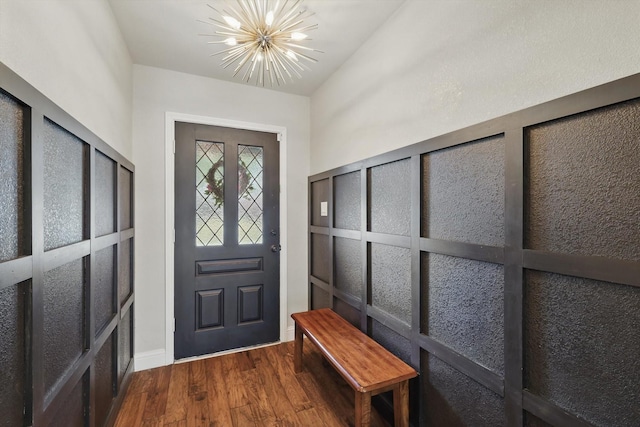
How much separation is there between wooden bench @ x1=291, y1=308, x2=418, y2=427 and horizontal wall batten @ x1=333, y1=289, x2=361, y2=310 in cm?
15

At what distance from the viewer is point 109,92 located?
173cm

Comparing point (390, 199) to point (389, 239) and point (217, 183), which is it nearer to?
point (389, 239)

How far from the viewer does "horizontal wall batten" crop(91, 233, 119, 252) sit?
4.63 ft

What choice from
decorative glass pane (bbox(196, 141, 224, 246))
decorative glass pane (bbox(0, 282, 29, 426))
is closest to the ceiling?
decorative glass pane (bbox(196, 141, 224, 246))

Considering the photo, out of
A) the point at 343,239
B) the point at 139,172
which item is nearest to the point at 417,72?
the point at 343,239

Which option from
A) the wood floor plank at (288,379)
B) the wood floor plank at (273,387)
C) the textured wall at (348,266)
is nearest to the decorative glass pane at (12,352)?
the wood floor plank at (273,387)

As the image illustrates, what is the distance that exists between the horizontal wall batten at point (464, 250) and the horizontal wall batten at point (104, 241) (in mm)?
1699

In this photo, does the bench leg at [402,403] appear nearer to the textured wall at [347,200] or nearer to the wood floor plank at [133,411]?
the textured wall at [347,200]

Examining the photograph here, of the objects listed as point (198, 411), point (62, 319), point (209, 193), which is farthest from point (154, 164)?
point (198, 411)

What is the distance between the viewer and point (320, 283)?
274 cm

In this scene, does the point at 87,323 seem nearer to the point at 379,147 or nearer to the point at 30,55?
the point at 30,55

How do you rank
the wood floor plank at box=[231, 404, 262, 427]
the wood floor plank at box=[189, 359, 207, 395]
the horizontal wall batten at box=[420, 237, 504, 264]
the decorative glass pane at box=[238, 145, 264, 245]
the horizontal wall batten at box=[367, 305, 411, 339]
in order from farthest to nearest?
the decorative glass pane at box=[238, 145, 264, 245] → the wood floor plank at box=[189, 359, 207, 395] → the wood floor plank at box=[231, 404, 262, 427] → the horizontal wall batten at box=[367, 305, 411, 339] → the horizontal wall batten at box=[420, 237, 504, 264]

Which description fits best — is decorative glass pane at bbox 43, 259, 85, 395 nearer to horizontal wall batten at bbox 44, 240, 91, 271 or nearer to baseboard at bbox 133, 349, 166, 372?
horizontal wall batten at bbox 44, 240, 91, 271

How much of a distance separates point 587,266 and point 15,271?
174cm
